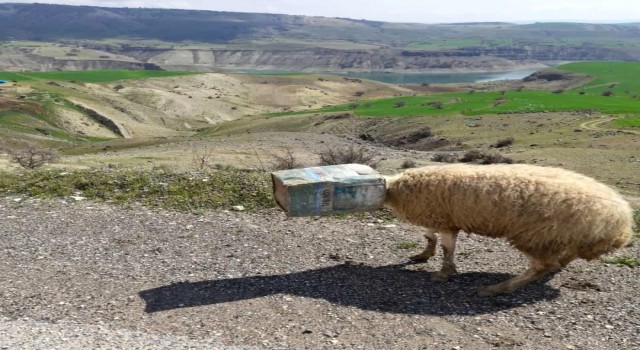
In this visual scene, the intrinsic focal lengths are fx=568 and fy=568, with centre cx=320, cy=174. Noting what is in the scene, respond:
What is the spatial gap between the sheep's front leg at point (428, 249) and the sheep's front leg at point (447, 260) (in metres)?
0.49

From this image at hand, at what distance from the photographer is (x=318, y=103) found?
96.4 meters

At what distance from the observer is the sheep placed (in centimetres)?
734

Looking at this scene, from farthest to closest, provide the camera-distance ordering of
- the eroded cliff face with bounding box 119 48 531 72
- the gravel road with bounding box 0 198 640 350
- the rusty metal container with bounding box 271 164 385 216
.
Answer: the eroded cliff face with bounding box 119 48 531 72 → the rusty metal container with bounding box 271 164 385 216 → the gravel road with bounding box 0 198 640 350

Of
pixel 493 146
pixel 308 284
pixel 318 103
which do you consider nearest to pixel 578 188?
pixel 308 284

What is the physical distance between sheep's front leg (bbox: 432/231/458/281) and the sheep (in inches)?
0.6

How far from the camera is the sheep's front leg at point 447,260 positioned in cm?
824

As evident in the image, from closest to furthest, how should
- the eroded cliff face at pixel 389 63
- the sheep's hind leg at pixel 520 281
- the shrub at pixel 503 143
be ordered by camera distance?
1. the sheep's hind leg at pixel 520 281
2. the shrub at pixel 503 143
3. the eroded cliff face at pixel 389 63

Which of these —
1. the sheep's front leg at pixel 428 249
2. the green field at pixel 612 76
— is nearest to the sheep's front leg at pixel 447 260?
the sheep's front leg at pixel 428 249

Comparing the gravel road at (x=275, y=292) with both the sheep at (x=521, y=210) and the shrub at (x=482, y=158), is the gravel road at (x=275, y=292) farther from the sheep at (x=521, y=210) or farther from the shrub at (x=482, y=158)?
the shrub at (x=482, y=158)

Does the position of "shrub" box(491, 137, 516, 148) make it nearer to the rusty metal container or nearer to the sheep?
the sheep

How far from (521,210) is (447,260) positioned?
4.38 feet

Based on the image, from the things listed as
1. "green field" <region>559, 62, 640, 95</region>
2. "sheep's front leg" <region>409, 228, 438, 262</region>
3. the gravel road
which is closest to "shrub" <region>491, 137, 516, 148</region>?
the gravel road

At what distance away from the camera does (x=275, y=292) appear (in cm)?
782

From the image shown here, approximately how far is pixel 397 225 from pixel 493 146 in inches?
1061
